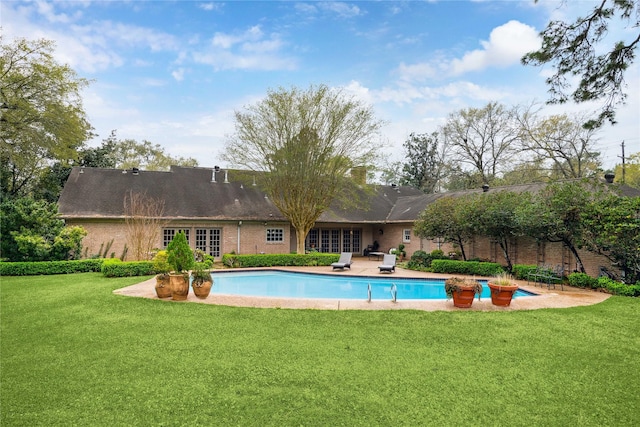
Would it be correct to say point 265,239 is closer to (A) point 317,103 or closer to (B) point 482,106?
(A) point 317,103

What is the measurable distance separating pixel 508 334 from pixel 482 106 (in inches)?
1179

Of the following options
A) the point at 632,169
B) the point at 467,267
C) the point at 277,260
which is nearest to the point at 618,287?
the point at 467,267

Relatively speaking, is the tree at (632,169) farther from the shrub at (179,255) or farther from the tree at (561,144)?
the shrub at (179,255)

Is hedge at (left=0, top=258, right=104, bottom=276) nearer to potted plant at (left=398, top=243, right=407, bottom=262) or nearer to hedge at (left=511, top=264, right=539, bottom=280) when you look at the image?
potted plant at (left=398, top=243, right=407, bottom=262)

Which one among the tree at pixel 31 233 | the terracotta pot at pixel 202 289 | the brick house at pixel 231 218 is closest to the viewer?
the terracotta pot at pixel 202 289

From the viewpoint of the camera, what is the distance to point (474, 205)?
50.4ft

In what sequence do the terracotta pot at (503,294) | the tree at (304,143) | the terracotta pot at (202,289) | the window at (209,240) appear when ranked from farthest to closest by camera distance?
1. the window at (209,240)
2. the tree at (304,143)
3. the terracotta pot at (202,289)
4. the terracotta pot at (503,294)

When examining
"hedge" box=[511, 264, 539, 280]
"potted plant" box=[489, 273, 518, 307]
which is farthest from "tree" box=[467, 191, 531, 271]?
"potted plant" box=[489, 273, 518, 307]

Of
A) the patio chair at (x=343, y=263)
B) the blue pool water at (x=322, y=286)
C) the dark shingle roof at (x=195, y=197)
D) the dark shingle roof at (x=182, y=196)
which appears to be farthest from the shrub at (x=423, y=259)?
the dark shingle roof at (x=182, y=196)

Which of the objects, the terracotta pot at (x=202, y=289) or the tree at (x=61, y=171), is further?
the tree at (x=61, y=171)

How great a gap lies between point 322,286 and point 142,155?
33845mm

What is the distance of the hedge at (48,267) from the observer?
1406 centimetres

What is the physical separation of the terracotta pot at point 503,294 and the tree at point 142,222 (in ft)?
47.7

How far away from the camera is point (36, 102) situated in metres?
20.3
